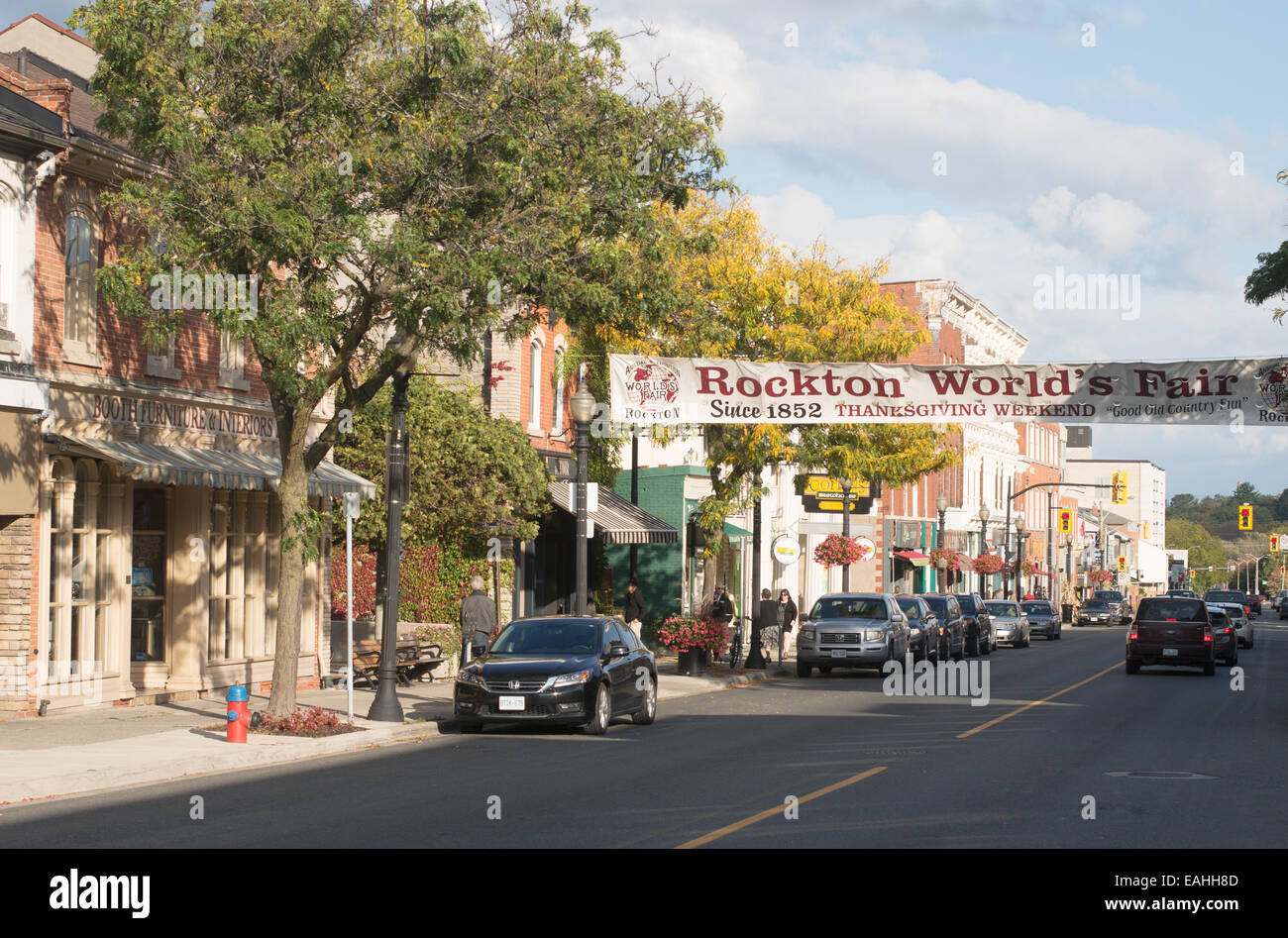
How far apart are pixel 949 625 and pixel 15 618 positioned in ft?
82.6

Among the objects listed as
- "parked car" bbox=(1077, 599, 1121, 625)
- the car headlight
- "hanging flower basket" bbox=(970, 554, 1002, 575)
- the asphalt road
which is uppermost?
"hanging flower basket" bbox=(970, 554, 1002, 575)

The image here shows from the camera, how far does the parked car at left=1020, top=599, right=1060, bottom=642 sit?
5959 cm

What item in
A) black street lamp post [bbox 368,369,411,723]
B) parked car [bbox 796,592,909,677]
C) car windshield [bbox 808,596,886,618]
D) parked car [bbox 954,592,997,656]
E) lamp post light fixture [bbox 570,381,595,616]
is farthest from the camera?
parked car [bbox 954,592,997,656]

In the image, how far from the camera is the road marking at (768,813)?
10.7 m

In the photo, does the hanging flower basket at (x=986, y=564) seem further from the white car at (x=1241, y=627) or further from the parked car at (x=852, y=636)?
the parked car at (x=852, y=636)

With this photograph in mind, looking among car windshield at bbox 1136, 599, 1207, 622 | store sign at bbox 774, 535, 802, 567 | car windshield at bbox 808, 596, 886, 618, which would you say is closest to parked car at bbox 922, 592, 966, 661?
car windshield at bbox 1136, 599, 1207, 622

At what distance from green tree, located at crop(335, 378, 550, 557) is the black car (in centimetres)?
785

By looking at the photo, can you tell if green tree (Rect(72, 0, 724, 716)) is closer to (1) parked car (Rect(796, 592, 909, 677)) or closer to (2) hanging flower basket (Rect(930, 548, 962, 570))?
(1) parked car (Rect(796, 592, 909, 677))

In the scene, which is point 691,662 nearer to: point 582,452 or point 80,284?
point 582,452

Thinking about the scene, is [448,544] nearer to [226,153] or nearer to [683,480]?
[683,480]

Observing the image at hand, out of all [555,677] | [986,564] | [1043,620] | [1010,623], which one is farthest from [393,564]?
[986,564]

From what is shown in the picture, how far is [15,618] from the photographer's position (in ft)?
62.3

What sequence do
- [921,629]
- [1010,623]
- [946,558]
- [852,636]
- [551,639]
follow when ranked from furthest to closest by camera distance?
1. [946,558]
2. [1010,623]
3. [921,629]
4. [852,636]
5. [551,639]

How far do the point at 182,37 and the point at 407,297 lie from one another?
12.6 feet
